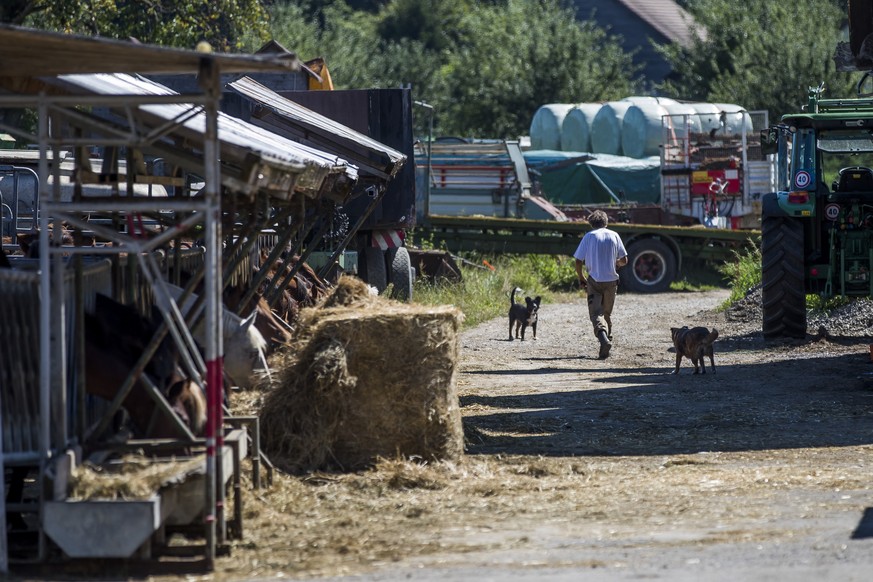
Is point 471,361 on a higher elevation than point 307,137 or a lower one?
lower

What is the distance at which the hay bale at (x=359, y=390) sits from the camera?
8.02 meters

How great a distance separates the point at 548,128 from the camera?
36.7m

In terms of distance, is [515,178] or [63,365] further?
[515,178]

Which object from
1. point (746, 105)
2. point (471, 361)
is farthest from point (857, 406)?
point (746, 105)

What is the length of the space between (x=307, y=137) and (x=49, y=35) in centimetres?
875

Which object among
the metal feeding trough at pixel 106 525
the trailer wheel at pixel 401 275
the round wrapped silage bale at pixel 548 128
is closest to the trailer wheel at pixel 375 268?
the trailer wheel at pixel 401 275

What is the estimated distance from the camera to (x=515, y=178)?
26703 millimetres

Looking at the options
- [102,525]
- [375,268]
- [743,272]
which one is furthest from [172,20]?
[102,525]

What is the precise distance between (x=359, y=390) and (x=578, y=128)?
28503 mm

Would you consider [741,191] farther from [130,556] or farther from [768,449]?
[130,556]

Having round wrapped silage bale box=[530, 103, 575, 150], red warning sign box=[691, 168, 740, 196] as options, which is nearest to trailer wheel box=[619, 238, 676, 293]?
red warning sign box=[691, 168, 740, 196]

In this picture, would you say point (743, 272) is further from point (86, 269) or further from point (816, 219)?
point (86, 269)

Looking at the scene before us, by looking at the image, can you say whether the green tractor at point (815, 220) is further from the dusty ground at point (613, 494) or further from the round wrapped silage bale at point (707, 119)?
the round wrapped silage bale at point (707, 119)

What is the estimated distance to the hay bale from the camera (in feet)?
26.3
